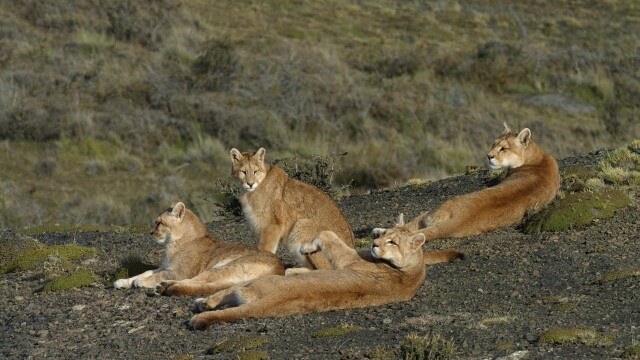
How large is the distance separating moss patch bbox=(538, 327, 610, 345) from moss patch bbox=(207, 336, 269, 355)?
2432 millimetres

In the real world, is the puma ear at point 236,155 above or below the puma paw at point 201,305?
above

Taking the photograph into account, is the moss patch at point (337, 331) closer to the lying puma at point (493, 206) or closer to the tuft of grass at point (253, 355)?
the tuft of grass at point (253, 355)

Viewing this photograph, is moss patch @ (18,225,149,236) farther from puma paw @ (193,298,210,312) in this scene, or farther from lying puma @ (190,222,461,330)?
puma paw @ (193,298,210,312)

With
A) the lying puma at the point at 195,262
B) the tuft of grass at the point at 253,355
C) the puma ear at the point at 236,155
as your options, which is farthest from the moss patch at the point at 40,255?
the tuft of grass at the point at 253,355

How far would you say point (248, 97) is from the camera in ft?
120

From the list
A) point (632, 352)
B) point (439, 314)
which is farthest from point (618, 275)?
point (632, 352)

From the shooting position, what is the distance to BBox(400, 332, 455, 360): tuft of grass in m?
9.32

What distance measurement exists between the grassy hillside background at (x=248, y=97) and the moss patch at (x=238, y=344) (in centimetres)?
1344

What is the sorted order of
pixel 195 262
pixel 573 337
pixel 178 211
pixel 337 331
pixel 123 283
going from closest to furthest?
pixel 573 337 < pixel 337 331 < pixel 123 283 < pixel 195 262 < pixel 178 211

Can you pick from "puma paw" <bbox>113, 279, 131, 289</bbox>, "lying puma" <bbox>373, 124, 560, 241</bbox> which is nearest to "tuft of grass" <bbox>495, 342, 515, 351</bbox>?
"puma paw" <bbox>113, 279, 131, 289</bbox>

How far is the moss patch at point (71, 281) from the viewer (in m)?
14.0

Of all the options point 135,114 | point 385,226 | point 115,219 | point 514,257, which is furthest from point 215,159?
point 514,257

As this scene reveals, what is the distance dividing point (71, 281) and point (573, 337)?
6.51 meters

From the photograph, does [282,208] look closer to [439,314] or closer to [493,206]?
[493,206]
